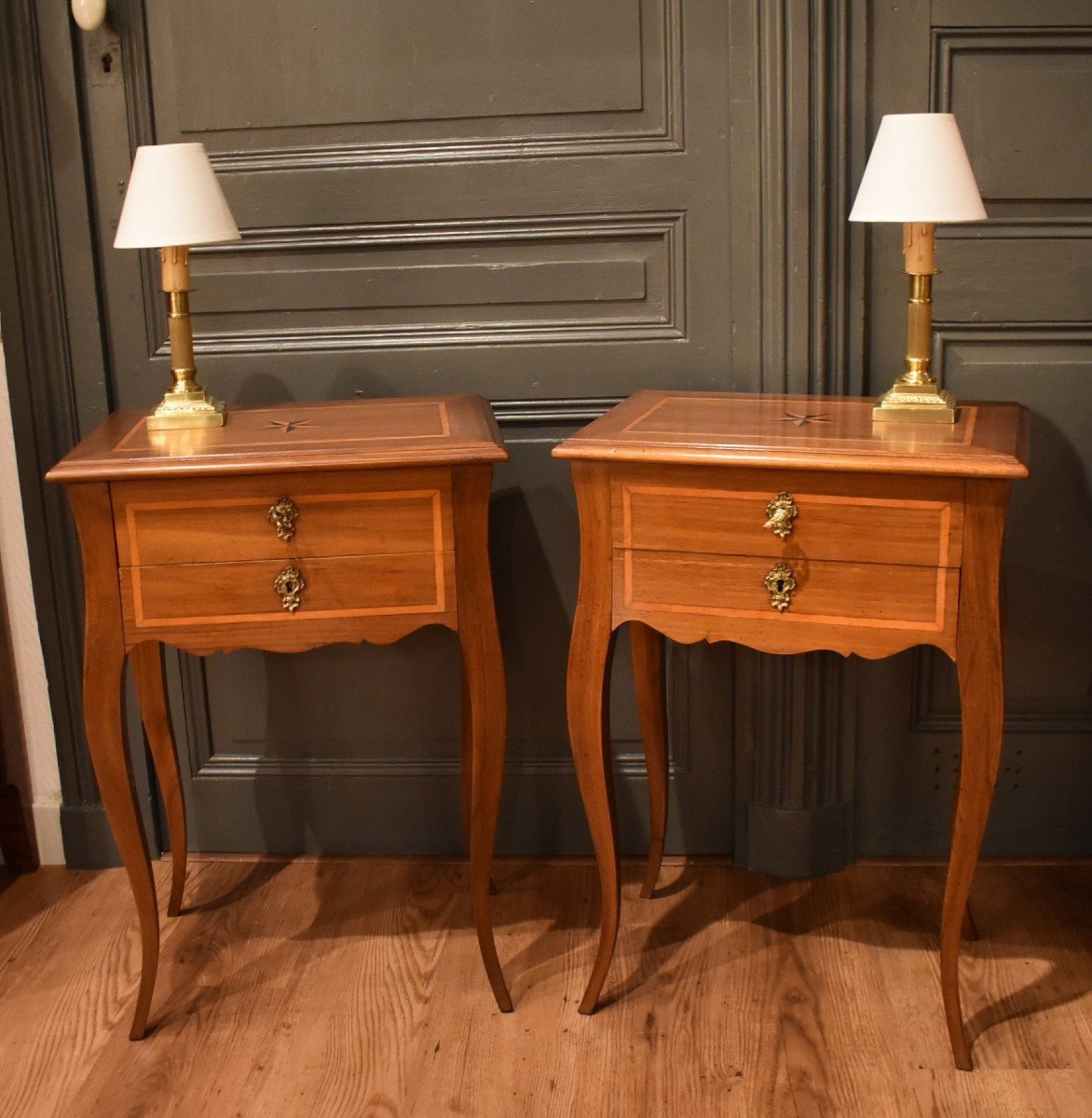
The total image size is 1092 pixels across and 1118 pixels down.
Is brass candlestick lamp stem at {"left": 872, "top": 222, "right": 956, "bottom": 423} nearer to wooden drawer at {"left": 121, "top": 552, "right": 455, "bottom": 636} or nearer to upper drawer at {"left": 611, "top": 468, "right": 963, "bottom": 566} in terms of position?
upper drawer at {"left": 611, "top": 468, "right": 963, "bottom": 566}

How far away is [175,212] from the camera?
212cm

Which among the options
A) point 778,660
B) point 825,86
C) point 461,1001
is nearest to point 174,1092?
point 461,1001

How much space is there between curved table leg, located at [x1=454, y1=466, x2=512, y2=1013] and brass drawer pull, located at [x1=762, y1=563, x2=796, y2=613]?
Answer: 41 cm

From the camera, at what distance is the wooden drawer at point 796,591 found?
1886 millimetres

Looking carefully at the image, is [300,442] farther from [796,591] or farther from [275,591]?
[796,591]

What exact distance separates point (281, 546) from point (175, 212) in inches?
21.8

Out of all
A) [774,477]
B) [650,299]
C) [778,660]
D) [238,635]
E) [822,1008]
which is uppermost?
[650,299]

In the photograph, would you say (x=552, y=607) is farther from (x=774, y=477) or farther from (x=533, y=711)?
(x=774, y=477)

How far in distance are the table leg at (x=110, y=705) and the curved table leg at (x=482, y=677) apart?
1.64 ft

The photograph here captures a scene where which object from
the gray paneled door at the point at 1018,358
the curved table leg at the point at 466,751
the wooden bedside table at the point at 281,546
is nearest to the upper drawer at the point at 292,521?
the wooden bedside table at the point at 281,546

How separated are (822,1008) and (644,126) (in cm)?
146

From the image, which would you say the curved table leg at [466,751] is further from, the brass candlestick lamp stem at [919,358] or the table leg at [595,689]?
the brass candlestick lamp stem at [919,358]

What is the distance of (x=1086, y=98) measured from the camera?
226 centimetres

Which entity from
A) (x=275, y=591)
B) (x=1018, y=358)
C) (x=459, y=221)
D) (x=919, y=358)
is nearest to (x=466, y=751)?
(x=275, y=591)
